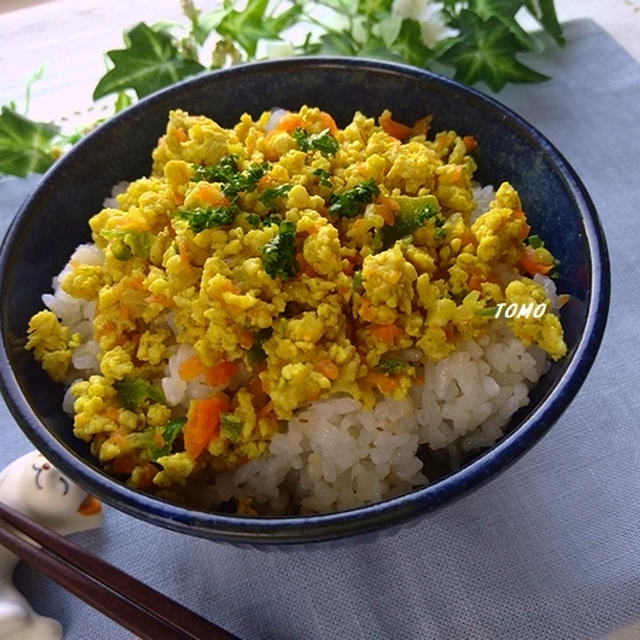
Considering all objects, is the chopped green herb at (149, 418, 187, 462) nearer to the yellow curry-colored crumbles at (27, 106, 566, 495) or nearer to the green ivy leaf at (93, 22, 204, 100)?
the yellow curry-colored crumbles at (27, 106, 566, 495)

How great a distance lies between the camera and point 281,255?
4.51 feet

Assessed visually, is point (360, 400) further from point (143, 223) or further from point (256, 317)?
point (143, 223)

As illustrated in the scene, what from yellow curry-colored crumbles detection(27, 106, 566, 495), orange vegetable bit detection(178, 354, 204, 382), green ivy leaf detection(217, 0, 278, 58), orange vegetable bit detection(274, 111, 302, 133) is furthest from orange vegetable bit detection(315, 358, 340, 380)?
green ivy leaf detection(217, 0, 278, 58)

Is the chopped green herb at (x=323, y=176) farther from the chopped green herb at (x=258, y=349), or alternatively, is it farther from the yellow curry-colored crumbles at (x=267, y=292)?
the chopped green herb at (x=258, y=349)

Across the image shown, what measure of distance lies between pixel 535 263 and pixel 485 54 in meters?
1.01

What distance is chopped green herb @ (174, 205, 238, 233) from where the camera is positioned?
1.42m

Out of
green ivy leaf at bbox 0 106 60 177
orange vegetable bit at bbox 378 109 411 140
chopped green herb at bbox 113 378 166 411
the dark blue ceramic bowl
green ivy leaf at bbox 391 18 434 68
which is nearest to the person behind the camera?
the dark blue ceramic bowl

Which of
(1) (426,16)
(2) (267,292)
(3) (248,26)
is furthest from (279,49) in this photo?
(2) (267,292)

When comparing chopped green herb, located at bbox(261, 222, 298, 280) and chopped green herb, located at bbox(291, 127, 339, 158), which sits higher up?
chopped green herb, located at bbox(291, 127, 339, 158)

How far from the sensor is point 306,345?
4.33 ft

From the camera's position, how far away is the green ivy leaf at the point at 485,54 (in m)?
2.28

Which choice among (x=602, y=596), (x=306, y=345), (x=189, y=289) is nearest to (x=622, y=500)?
(x=602, y=596)

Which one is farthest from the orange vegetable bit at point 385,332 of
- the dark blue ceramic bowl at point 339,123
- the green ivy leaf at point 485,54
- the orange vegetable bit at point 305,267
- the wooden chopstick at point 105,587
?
the green ivy leaf at point 485,54

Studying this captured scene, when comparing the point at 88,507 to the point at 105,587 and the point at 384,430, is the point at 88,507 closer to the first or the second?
the point at 105,587
